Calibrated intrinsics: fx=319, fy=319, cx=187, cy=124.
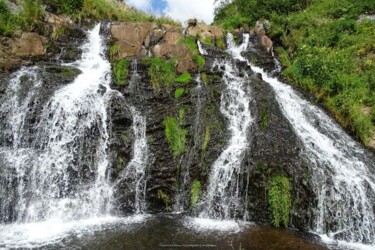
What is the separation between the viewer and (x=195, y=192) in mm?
10891

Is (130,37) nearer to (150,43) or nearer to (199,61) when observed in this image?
(150,43)

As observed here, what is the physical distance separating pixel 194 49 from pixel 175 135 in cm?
683

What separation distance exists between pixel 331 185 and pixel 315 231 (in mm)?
1612

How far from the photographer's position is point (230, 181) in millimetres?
10867

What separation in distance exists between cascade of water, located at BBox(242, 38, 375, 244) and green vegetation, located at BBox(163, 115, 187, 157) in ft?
14.3

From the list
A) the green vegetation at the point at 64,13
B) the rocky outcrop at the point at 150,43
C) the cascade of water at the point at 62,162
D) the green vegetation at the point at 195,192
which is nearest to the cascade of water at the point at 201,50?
the rocky outcrop at the point at 150,43

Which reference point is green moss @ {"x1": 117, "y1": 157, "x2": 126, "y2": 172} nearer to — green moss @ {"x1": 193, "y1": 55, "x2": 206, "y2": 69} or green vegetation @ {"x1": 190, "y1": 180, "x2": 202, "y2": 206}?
green vegetation @ {"x1": 190, "y1": 180, "x2": 202, "y2": 206}

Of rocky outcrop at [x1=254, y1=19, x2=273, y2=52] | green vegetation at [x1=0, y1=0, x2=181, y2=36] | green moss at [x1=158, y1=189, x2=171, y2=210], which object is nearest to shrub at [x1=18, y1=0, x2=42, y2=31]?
green vegetation at [x1=0, y1=0, x2=181, y2=36]

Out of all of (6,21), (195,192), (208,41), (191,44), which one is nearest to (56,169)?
(195,192)

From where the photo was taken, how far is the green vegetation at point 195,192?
10777mm

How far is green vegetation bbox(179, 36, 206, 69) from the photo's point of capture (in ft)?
53.4

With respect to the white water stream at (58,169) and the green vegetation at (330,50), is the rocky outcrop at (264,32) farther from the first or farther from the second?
the white water stream at (58,169)

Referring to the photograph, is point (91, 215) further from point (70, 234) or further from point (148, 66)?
point (148, 66)

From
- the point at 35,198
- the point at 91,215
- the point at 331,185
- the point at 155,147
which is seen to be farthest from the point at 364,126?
the point at 35,198
